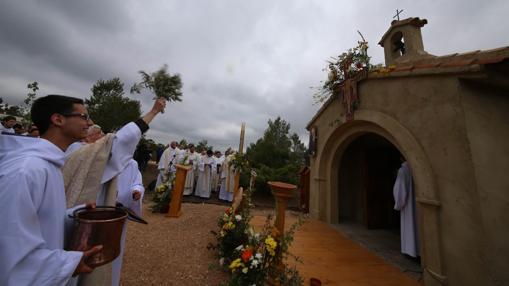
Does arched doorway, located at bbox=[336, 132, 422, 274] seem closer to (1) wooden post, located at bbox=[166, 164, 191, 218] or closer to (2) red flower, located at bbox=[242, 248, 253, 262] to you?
(2) red flower, located at bbox=[242, 248, 253, 262]

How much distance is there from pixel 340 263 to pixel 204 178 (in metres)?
8.68

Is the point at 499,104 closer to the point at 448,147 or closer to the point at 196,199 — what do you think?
the point at 448,147

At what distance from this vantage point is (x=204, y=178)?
1218 cm

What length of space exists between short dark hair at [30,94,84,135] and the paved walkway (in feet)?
13.4

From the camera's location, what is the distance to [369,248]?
5.77 meters

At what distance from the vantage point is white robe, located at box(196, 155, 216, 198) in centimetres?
1209

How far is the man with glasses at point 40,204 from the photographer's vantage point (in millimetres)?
1099

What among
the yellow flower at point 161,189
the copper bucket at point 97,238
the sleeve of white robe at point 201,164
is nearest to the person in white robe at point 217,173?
the sleeve of white robe at point 201,164

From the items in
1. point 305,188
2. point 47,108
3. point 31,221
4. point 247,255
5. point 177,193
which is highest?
point 47,108

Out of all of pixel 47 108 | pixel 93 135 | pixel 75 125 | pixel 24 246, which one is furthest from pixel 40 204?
pixel 93 135

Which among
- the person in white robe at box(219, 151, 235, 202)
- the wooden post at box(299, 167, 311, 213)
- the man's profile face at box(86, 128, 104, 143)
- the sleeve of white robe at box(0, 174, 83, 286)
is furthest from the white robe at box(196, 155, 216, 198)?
the sleeve of white robe at box(0, 174, 83, 286)

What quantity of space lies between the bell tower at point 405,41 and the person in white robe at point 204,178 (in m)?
9.13

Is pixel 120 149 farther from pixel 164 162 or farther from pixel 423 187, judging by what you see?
pixel 164 162

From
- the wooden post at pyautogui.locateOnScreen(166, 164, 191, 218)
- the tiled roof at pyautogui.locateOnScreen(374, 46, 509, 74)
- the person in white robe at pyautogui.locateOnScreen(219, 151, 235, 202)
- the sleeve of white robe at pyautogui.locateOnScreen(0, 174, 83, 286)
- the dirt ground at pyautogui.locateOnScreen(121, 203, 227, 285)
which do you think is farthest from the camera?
the person in white robe at pyautogui.locateOnScreen(219, 151, 235, 202)
